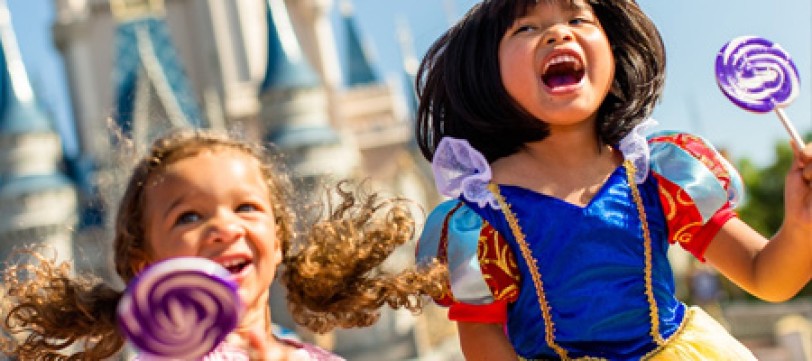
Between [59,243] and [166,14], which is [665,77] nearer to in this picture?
[59,243]

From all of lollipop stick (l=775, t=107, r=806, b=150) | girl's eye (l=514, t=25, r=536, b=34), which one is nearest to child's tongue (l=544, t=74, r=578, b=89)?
girl's eye (l=514, t=25, r=536, b=34)

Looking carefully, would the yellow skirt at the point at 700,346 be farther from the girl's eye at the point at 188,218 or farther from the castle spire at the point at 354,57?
the castle spire at the point at 354,57

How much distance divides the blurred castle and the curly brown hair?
15479 mm

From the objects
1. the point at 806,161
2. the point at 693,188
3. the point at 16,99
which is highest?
the point at 806,161

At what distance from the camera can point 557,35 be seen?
7.36 ft

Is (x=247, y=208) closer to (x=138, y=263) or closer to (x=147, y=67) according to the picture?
(x=138, y=263)

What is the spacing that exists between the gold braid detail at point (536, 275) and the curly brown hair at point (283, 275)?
0.17m

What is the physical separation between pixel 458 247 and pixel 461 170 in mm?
195

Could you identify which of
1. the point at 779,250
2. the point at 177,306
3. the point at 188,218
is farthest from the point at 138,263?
the point at 779,250

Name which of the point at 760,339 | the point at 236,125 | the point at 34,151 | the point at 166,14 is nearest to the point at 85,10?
the point at 166,14

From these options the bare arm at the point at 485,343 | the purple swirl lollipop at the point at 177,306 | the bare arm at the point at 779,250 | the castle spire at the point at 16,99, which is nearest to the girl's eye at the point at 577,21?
the bare arm at the point at 779,250

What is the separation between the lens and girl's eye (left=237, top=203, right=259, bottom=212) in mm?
2268

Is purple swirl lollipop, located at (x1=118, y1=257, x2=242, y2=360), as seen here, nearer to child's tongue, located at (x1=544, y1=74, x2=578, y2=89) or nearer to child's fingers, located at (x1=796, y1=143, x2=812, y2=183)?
child's tongue, located at (x1=544, y1=74, x2=578, y2=89)

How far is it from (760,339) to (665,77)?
46.1ft
